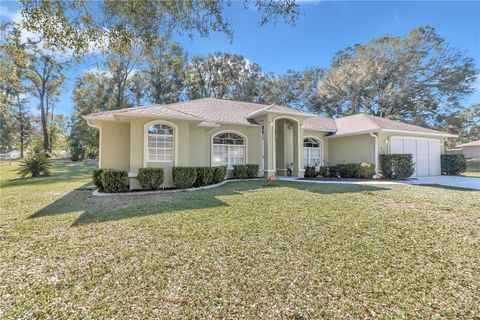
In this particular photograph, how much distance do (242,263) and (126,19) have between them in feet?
22.5

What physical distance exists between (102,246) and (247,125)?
485 inches

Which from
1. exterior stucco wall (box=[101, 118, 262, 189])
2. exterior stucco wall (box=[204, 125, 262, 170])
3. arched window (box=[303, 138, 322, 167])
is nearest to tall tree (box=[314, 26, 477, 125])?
arched window (box=[303, 138, 322, 167])

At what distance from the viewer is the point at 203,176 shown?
1149 cm

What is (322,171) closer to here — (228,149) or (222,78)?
(228,149)

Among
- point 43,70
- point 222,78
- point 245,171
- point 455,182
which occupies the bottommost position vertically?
point 455,182

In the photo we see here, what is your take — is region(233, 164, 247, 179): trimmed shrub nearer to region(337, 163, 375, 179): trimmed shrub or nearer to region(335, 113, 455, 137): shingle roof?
region(337, 163, 375, 179): trimmed shrub

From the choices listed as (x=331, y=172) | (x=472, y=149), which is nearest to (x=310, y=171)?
(x=331, y=172)

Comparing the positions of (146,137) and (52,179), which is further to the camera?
(52,179)

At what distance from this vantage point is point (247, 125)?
1550 centimetres

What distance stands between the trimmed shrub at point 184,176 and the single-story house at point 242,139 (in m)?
0.48

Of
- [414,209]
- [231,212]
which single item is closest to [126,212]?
[231,212]

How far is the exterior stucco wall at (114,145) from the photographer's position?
491 inches

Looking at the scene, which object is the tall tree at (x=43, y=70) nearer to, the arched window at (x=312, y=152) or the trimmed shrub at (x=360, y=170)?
A: the arched window at (x=312, y=152)

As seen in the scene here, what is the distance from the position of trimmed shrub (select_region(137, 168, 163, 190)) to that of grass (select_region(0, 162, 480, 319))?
11.4ft
